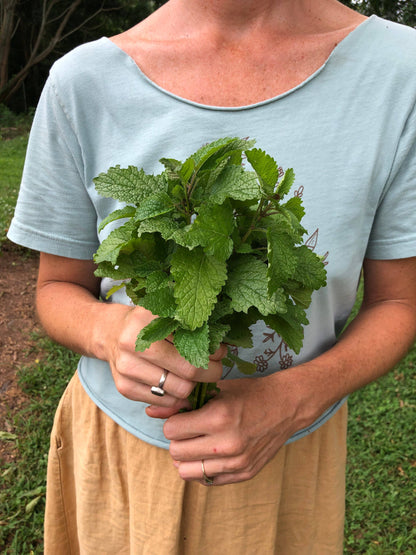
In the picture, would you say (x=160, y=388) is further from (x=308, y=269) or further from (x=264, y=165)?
(x=264, y=165)

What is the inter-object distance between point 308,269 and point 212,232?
0.22 meters

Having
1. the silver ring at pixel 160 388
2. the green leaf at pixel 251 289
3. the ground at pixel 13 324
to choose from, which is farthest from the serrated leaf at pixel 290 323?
the ground at pixel 13 324

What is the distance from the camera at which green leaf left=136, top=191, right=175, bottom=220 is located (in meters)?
0.84

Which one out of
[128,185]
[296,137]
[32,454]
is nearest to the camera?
[128,185]

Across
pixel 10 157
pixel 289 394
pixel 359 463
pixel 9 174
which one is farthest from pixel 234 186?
pixel 10 157

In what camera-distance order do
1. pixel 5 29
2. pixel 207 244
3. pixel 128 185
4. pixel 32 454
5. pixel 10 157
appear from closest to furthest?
pixel 207 244, pixel 128 185, pixel 32 454, pixel 10 157, pixel 5 29

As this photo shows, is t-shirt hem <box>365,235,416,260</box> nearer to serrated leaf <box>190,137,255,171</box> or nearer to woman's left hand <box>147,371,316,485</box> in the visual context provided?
woman's left hand <box>147,371,316,485</box>

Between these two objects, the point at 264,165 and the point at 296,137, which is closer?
the point at 264,165

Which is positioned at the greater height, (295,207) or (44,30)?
(295,207)

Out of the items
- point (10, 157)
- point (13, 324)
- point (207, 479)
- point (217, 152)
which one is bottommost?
point (10, 157)

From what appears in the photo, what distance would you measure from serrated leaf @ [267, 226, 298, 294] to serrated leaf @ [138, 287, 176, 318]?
7.0 inches

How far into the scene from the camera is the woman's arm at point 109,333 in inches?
40.0

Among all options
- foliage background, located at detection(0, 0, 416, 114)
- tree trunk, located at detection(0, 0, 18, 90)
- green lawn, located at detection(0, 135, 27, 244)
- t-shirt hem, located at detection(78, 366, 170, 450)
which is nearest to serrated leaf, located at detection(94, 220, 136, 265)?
t-shirt hem, located at detection(78, 366, 170, 450)

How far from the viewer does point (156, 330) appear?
3.05ft
